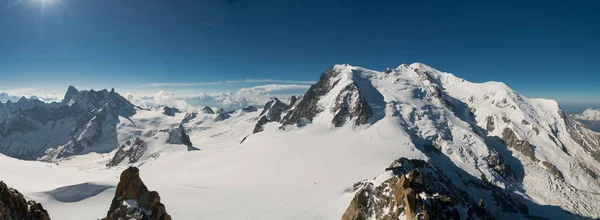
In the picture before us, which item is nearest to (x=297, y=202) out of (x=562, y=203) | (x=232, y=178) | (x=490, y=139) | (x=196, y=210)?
(x=196, y=210)

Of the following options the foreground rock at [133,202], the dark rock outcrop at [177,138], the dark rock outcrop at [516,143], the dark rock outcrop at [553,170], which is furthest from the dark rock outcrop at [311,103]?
the dark rock outcrop at [553,170]

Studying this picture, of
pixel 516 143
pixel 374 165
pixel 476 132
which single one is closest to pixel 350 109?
pixel 374 165

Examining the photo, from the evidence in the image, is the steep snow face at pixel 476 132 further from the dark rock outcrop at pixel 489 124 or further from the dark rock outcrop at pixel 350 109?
the dark rock outcrop at pixel 350 109

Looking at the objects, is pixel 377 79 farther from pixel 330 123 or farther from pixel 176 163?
pixel 176 163

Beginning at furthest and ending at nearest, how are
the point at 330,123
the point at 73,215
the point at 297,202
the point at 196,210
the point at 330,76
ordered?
1. the point at 330,76
2. the point at 330,123
3. the point at 297,202
4. the point at 196,210
5. the point at 73,215

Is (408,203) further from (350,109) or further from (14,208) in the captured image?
(350,109)

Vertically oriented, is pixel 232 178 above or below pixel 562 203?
above
